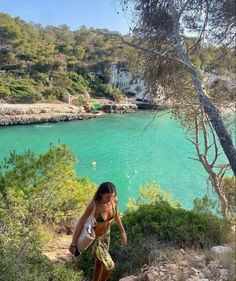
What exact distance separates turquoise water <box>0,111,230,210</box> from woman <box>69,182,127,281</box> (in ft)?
22.0

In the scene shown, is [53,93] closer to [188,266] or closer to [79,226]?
[188,266]

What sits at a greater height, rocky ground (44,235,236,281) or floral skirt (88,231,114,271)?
floral skirt (88,231,114,271)

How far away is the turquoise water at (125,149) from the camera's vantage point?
19984 millimetres

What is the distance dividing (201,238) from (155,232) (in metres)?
0.76

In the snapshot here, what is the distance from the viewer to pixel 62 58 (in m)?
60.3

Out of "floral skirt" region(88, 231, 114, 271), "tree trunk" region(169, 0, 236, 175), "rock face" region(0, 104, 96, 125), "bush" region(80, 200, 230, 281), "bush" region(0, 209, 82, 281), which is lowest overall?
"rock face" region(0, 104, 96, 125)

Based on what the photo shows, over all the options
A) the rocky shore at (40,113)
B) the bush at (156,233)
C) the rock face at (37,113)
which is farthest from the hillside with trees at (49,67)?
the bush at (156,233)

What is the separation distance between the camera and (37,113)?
45750 mm

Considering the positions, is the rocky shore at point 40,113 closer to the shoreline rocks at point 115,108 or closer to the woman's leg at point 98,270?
the shoreline rocks at point 115,108

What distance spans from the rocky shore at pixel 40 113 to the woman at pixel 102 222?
40325 millimetres

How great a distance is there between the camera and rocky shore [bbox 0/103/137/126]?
1700 inches

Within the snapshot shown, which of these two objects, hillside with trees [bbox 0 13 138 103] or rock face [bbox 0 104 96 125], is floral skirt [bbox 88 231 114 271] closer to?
rock face [bbox 0 104 96 125]

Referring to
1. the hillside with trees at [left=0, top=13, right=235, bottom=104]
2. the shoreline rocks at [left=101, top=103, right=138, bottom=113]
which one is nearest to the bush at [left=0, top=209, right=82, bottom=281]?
the hillside with trees at [left=0, top=13, right=235, bottom=104]

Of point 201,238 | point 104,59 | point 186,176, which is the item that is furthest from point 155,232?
point 104,59
